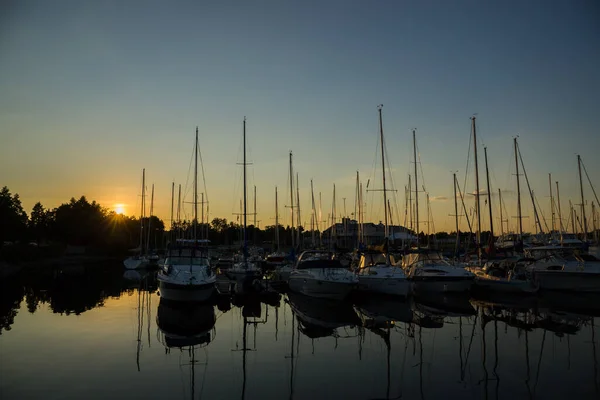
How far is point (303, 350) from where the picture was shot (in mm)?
15695

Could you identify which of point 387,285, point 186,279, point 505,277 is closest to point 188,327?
point 186,279

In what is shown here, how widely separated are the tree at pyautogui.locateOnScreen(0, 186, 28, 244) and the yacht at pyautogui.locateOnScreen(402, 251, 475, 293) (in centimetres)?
5812

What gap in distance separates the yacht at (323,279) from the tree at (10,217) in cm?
5248

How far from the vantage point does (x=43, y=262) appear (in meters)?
69.6

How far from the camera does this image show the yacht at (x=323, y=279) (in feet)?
85.9

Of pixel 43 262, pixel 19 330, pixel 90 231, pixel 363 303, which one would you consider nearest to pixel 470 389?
pixel 363 303

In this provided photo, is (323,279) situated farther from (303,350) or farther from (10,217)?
(10,217)

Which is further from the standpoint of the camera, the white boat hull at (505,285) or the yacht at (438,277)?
the white boat hull at (505,285)

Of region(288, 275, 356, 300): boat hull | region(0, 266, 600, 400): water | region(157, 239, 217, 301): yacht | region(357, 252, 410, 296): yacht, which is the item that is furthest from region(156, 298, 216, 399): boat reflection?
region(357, 252, 410, 296): yacht

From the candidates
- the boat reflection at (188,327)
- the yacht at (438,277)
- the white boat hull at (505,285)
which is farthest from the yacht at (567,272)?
the boat reflection at (188,327)

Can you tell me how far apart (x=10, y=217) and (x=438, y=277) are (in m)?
62.2

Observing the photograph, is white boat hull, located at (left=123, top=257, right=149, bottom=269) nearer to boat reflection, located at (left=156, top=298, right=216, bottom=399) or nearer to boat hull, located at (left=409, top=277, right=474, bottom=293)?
boat reflection, located at (left=156, top=298, right=216, bottom=399)

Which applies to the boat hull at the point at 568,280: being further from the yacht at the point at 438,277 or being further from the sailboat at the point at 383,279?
the sailboat at the point at 383,279

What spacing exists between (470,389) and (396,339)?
19.4 ft
